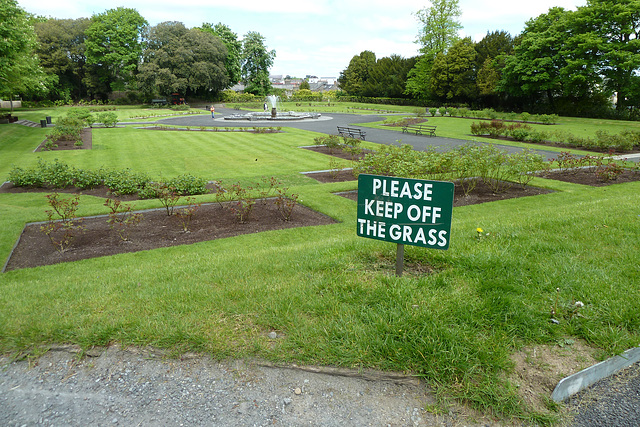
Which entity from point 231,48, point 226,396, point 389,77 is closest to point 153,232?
point 226,396

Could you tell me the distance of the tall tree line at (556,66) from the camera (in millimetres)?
35406

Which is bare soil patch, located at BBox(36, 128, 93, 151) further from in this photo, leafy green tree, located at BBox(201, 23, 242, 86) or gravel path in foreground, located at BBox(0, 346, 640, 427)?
leafy green tree, located at BBox(201, 23, 242, 86)

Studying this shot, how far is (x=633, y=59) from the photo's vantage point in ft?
108

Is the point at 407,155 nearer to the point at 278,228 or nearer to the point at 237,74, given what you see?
the point at 278,228

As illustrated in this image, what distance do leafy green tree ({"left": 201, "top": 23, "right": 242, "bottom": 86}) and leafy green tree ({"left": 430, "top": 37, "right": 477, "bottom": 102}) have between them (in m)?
34.0

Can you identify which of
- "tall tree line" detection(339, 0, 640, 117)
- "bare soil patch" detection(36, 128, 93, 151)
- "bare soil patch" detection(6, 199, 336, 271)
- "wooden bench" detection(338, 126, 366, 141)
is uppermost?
"tall tree line" detection(339, 0, 640, 117)

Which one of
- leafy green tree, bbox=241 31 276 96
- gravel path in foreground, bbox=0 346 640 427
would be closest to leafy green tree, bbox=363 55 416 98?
leafy green tree, bbox=241 31 276 96

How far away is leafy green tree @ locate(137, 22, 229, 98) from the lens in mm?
54812

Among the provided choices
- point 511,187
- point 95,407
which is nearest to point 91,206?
point 95,407

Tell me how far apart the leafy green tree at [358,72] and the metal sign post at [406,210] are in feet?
244

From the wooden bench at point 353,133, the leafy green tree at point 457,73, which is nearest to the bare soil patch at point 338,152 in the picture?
the wooden bench at point 353,133

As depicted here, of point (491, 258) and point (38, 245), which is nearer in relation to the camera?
point (491, 258)

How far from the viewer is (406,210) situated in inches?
149

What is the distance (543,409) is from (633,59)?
1613 inches
